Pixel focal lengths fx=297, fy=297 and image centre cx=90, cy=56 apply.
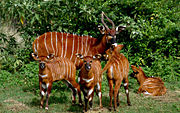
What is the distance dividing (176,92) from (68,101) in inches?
120

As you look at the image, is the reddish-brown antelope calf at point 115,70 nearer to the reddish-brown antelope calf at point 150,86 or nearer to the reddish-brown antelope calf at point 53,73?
the reddish-brown antelope calf at point 53,73

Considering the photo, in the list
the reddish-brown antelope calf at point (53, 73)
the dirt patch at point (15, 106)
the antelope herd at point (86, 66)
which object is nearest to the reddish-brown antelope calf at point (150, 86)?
the antelope herd at point (86, 66)

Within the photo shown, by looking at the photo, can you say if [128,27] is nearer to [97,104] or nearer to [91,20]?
[91,20]

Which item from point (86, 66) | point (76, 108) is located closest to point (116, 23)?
point (76, 108)

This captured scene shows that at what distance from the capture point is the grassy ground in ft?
19.9

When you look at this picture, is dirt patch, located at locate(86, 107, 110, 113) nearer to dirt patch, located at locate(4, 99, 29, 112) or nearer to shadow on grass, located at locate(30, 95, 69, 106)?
shadow on grass, located at locate(30, 95, 69, 106)

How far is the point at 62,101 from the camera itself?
6.71m

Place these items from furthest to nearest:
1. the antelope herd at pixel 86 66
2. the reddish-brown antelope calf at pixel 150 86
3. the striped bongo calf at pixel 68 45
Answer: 1. the reddish-brown antelope calf at pixel 150 86
2. the striped bongo calf at pixel 68 45
3. the antelope herd at pixel 86 66

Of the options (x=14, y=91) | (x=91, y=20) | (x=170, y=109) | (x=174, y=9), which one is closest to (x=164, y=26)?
(x=174, y=9)

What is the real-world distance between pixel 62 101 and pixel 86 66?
158cm

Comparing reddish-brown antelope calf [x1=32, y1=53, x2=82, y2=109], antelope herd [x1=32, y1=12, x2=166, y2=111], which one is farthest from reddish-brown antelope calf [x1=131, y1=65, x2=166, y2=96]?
reddish-brown antelope calf [x1=32, y1=53, x2=82, y2=109]

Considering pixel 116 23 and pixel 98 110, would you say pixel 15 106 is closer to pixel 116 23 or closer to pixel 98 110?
pixel 98 110

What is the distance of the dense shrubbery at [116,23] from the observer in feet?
29.4

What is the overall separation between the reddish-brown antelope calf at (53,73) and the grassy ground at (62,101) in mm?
331
